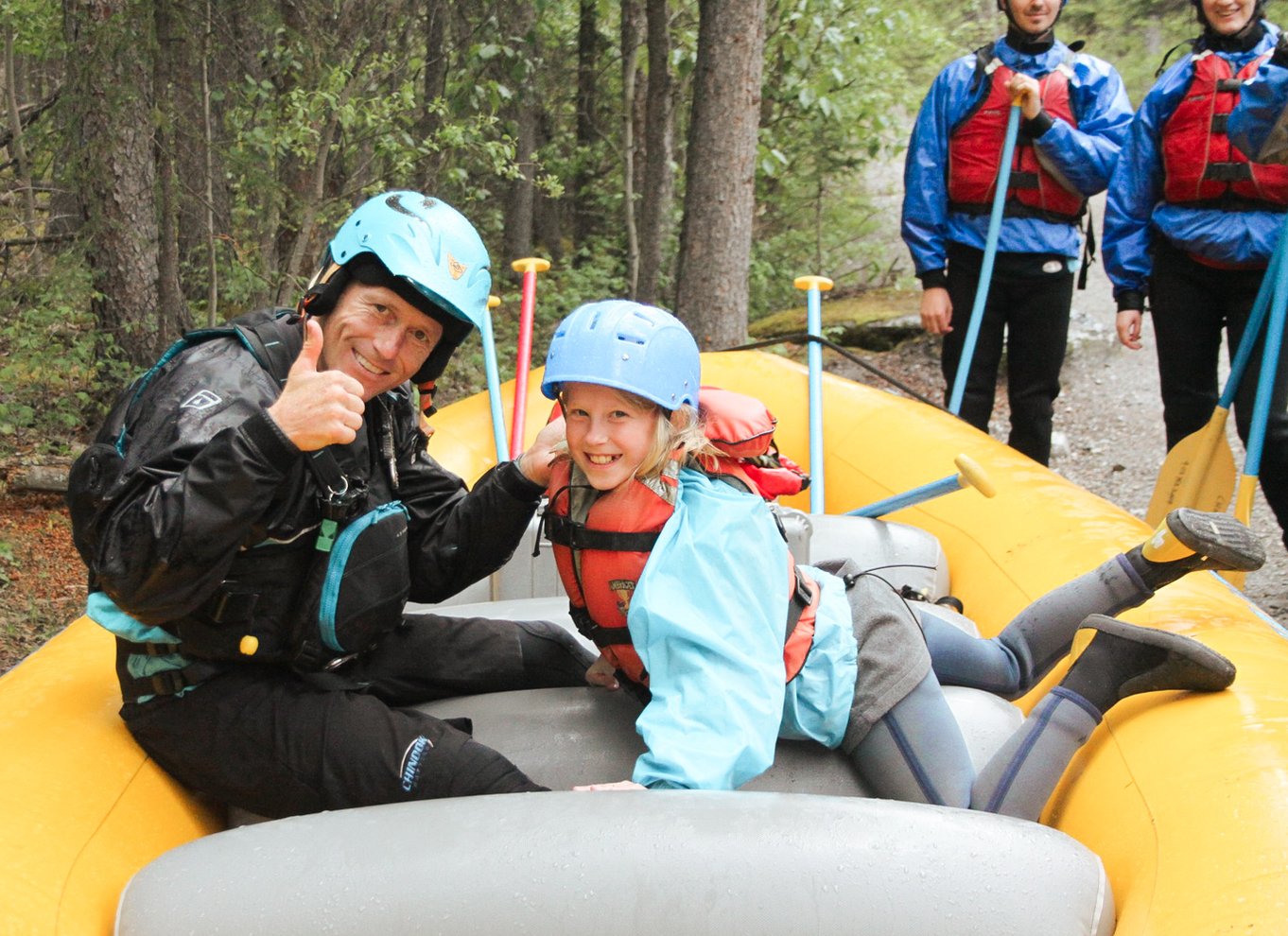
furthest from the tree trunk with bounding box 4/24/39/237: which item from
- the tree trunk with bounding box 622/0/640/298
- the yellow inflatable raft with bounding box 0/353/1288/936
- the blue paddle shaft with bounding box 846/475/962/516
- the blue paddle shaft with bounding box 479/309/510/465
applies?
the tree trunk with bounding box 622/0/640/298

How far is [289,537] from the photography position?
6.20ft

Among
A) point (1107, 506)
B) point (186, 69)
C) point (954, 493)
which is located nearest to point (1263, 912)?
point (1107, 506)

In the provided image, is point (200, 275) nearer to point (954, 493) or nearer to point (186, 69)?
point (186, 69)

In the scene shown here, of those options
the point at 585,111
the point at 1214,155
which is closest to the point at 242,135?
→ the point at 1214,155

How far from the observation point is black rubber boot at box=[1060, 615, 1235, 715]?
6.38ft

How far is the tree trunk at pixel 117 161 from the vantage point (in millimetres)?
4051

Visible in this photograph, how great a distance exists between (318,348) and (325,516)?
11.6 inches

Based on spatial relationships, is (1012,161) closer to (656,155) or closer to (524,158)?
(656,155)

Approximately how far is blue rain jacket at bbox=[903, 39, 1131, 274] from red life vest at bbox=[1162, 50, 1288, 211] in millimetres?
342

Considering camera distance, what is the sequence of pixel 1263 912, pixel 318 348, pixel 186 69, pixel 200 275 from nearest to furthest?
pixel 1263 912 → pixel 318 348 → pixel 186 69 → pixel 200 275

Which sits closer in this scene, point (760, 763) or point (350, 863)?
point (350, 863)

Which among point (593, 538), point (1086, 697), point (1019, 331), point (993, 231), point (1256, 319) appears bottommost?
point (1086, 697)

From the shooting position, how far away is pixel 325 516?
192cm

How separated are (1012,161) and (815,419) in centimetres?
101
